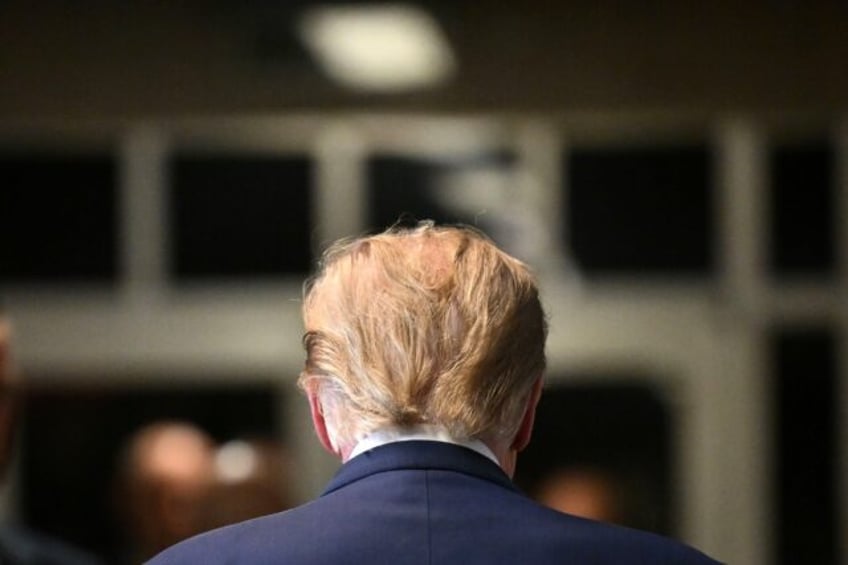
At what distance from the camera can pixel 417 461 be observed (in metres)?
2.39

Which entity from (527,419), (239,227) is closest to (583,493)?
(239,227)

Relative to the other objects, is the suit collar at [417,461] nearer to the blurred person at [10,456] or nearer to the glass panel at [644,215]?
the blurred person at [10,456]

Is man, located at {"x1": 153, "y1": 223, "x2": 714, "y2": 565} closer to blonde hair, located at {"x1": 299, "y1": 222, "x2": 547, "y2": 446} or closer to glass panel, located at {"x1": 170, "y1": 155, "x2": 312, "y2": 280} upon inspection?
blonde hair, located at {"x1": 299, "y1": 222, "x2": 547, "y2": 446}

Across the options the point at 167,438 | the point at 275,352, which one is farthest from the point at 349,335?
the point at 275,352

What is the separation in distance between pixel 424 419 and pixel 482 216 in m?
5.08

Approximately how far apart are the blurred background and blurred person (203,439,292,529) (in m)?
0.74

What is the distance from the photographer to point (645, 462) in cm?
743

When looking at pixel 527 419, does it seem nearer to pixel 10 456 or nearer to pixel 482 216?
pixel 10 456

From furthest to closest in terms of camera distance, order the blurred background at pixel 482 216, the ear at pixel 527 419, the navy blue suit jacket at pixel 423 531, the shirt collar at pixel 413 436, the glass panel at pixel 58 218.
A: 1. the glass panel at pixel 58 218
2. the blurred background at pixel 482 216
3. the ear at pixel 527 419
4. the shirt collar at pixel 413 436
5. the navy blue suit jacket at pixel 423 531

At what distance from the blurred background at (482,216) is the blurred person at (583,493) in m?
0.13

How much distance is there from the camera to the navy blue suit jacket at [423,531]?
2.30 m

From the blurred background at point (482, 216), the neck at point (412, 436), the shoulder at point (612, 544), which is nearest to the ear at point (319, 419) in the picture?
the neck at point (412, 436)

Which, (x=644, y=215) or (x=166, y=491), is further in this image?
(x=644, y=215)

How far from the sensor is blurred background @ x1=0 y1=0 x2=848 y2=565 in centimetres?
743
